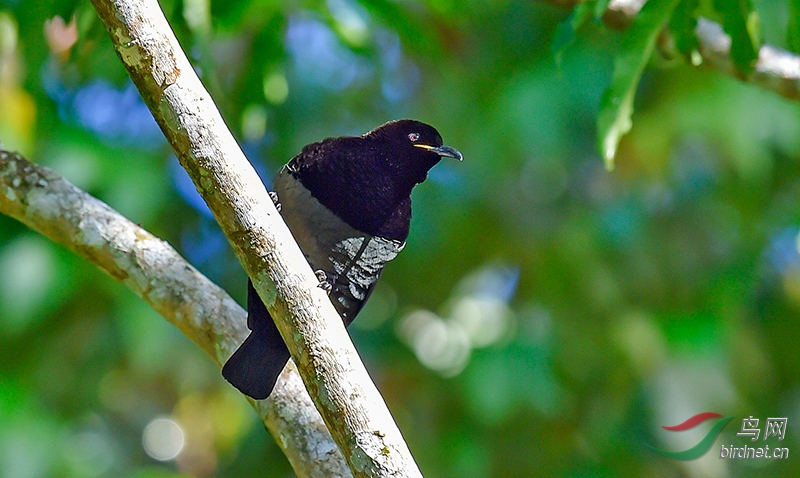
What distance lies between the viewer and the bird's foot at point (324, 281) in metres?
2.69

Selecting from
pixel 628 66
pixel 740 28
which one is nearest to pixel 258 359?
pixel 628 66

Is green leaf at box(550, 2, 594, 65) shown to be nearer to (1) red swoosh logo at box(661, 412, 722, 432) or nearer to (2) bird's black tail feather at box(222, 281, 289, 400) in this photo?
(2) bird's black tail feather at box(222, 281, 289, 400)

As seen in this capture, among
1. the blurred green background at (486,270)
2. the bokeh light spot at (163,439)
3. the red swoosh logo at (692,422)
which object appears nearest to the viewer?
the blurred green background at (486,270)

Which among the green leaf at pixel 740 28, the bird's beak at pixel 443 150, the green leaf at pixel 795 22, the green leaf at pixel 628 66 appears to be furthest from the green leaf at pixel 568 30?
the green leaf at pixel 795 22

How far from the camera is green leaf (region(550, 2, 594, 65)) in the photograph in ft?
10.7

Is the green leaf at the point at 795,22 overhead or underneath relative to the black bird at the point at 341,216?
overhead

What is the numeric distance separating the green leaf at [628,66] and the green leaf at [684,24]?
10 cm

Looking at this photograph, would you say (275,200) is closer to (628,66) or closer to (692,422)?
(628,66)

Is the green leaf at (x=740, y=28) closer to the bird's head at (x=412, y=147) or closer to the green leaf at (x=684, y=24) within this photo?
the green leaf at (x=684, y=24)

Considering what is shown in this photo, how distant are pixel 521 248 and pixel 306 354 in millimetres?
5522

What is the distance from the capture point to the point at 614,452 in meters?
7.74

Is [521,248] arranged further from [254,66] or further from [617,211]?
[254,66]

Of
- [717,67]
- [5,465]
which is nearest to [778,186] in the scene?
[717,67]

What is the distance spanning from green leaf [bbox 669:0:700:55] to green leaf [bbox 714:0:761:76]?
0.10m
